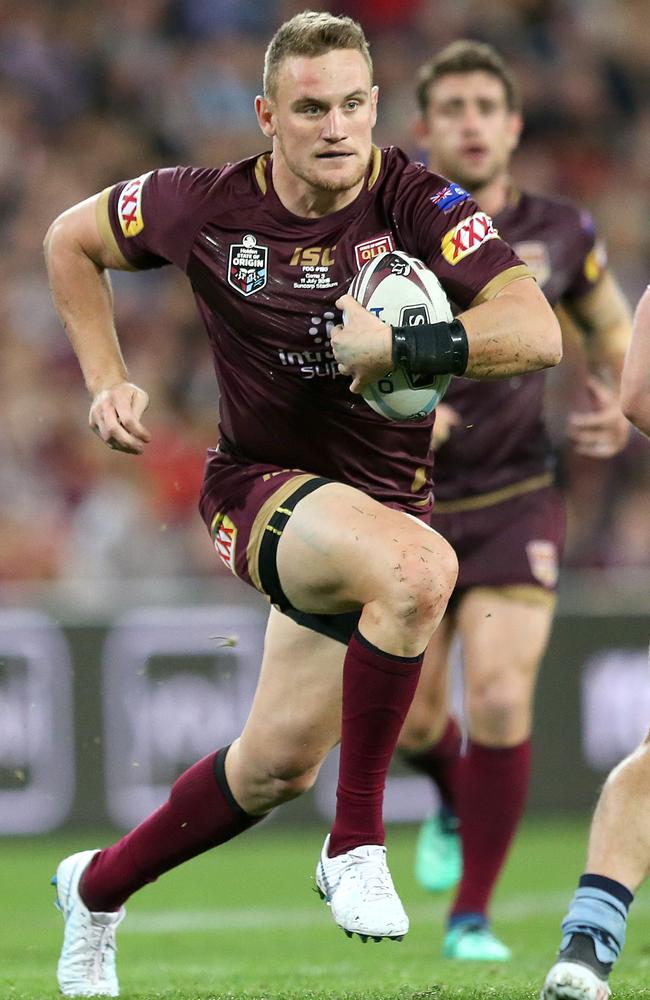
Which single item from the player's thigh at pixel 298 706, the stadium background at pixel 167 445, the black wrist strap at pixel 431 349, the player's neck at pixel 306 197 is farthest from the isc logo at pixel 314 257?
the stadium background at pixel 167 445

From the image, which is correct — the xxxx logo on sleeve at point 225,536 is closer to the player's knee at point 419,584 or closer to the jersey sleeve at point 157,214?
the player's knee at point 419,584

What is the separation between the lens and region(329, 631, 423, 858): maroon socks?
450 centimetres

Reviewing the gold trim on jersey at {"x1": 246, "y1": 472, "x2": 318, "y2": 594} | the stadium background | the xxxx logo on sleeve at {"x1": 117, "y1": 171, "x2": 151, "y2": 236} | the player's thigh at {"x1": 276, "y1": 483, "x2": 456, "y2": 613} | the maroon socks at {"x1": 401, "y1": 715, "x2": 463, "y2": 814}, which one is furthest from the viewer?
the stadium background

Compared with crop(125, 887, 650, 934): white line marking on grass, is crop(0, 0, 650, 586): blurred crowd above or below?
above

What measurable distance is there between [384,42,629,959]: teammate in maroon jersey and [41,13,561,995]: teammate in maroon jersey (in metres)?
1.70

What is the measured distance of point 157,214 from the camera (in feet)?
16.5

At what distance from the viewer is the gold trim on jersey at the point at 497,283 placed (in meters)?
4.59

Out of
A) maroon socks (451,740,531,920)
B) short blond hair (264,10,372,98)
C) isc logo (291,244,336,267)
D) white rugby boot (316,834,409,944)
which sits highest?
short blond hair (264,10,372,98)

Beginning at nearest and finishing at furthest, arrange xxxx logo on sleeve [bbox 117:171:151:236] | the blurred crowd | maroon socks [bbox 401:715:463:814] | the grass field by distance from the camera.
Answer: xxxx logo on sleeve [bbox 117:171:151:236] → the grass field → maroon socks [bbox 401:715:463:814] → the blurred crowd

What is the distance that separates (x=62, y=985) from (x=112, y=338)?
1847 millimetres

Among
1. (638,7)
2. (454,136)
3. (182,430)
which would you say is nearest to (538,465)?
(454,136)

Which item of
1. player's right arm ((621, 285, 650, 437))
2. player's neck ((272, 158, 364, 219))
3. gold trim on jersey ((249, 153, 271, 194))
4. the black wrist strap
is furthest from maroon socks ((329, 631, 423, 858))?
gold trim on jersey ((249, 153, 271, 194))

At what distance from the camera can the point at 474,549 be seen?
6812 millimetres

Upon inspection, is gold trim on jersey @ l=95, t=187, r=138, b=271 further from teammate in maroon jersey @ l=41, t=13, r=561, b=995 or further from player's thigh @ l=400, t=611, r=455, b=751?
player's thigh @ l=400, t=611, r=455, b=751
